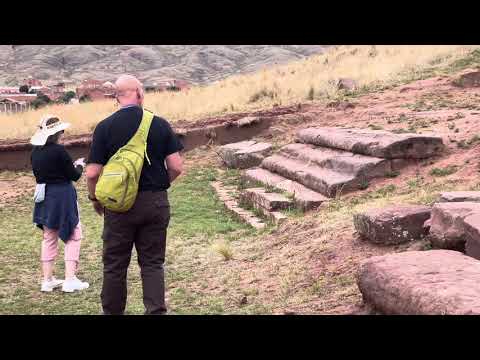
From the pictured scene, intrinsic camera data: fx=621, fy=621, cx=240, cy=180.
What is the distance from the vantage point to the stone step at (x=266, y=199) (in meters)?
8.71

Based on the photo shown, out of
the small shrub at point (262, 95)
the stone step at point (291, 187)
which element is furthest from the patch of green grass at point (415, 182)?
the small shrub at point (262, 95)

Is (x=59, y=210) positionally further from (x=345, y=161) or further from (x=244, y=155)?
(x=244, y=155)

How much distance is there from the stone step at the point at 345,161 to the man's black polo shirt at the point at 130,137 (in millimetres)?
4514

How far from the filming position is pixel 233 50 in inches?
3356

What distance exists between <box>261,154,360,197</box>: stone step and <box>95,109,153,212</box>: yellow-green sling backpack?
14.7 feet

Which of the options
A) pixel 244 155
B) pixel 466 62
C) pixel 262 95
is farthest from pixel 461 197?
pixel 262 95

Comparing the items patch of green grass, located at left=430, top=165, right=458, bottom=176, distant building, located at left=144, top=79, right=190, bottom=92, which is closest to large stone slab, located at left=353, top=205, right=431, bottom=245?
patch of green grass, located at left=430, top=165, right=458, bottom=176

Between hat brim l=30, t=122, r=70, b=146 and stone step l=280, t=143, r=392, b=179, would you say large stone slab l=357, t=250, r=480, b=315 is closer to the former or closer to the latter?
hat brim l=30, t=122, r=70, b=146

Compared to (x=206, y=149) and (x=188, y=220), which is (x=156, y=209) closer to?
(x=188, y=220)

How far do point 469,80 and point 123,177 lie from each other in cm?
1170

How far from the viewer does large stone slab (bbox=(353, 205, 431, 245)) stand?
5516 millimetres

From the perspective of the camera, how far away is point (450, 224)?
4.77 m

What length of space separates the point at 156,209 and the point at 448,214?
225cm
